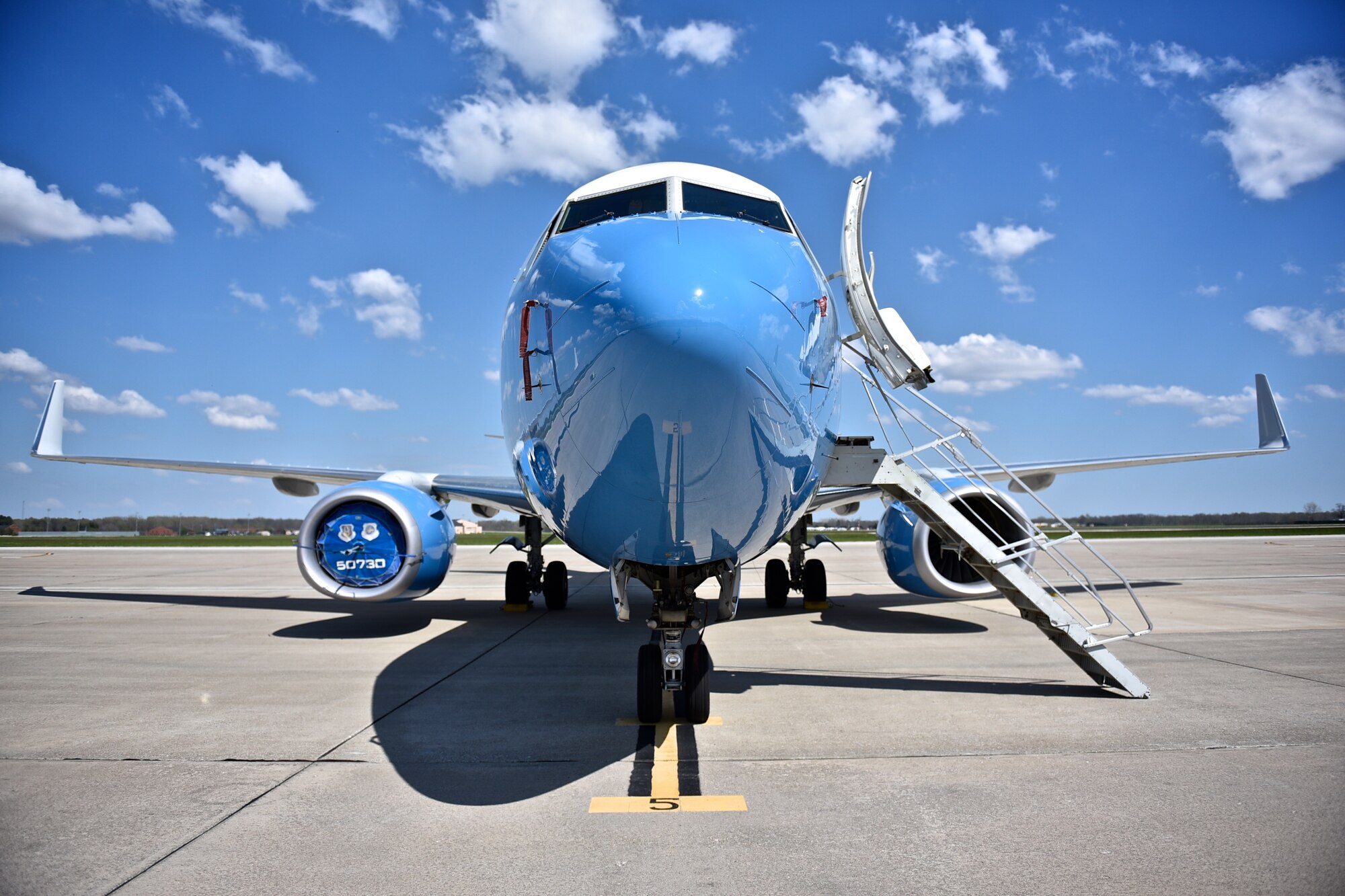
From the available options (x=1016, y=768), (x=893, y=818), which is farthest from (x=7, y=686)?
(x=1016, y=768)

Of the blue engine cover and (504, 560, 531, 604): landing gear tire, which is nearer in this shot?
the blue engine cover

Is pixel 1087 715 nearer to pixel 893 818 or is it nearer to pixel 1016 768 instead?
pixel 1016 768

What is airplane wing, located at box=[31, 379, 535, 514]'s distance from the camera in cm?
1116

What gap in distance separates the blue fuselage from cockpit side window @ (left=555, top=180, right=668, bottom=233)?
233 millimetres

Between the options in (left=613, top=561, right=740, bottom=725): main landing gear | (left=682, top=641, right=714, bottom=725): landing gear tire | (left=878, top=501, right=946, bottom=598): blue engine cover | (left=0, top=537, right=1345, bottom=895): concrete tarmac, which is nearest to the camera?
(left=0, top=537, right=1345, bottom=895): concrete tarmac

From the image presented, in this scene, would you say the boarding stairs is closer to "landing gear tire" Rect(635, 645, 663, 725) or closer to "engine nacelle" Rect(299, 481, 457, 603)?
"landing gear tire" Rect(635, 645, 663, 725)

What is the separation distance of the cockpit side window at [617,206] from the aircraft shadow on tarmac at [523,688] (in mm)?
3262

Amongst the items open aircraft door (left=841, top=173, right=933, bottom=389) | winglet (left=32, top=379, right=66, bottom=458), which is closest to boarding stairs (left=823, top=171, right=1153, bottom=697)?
open aircraft door (left=841, top=173, right=933, bottom=389)

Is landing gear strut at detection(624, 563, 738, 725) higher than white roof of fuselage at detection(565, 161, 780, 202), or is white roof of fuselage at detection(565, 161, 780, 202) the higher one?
white roof of fuselage at detection(565, 161, 780, 202)

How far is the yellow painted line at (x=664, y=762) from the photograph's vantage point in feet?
14.2

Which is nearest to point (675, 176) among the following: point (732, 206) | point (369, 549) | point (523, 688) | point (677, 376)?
point (732, 206)

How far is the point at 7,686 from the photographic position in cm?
712

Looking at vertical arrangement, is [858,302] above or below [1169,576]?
above

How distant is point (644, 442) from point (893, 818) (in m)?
2.19
